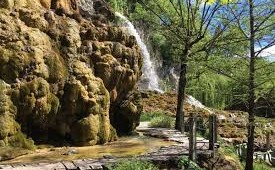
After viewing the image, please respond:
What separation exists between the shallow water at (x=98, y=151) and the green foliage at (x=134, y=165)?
1.20 metres

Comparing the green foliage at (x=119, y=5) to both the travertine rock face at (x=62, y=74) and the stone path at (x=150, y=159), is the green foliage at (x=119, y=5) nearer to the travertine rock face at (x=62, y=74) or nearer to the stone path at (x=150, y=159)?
the travertine rock face at (x=62, y=74)

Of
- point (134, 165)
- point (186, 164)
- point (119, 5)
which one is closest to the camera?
point (134, 165)

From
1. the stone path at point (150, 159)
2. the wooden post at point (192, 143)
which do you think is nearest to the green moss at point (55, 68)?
the stone path at point (150, 159)

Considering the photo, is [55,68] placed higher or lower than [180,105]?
higher

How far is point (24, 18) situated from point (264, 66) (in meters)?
6.49

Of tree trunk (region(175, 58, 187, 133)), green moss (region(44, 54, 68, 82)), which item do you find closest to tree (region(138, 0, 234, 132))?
tree trunk (region(175, 58, 187, 133))

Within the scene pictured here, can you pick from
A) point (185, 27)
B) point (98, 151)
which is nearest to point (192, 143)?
point (98, 151)

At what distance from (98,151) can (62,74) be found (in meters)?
2.29

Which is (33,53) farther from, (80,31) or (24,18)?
(80,31)

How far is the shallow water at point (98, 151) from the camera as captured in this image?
10331 millimetres

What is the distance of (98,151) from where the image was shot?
1163cm

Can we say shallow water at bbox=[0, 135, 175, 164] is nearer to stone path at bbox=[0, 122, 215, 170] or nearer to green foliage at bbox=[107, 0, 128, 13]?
stone path at bbox=[0, 122, 215, 170]

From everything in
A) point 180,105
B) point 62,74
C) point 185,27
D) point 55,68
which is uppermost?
point 185,27

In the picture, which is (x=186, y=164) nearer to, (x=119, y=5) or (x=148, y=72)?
(x=148, y=72)
